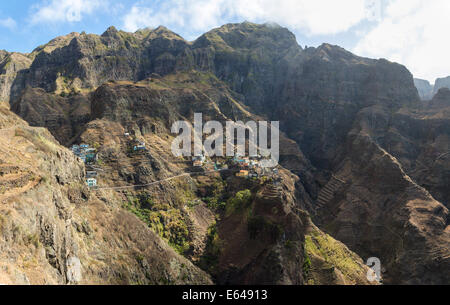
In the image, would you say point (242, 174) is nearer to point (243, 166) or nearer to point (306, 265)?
point (243, 166)

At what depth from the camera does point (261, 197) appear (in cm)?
6569

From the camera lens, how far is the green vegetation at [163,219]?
220 ft

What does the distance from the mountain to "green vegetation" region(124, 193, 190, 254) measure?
0.33 metres

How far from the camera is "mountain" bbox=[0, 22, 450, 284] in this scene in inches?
2459

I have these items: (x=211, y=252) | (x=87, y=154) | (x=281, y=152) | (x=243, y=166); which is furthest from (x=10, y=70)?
(x=211, y=252)

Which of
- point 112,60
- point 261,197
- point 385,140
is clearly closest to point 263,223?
point 261,197

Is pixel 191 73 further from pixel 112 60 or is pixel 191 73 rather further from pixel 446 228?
pixel 446 228

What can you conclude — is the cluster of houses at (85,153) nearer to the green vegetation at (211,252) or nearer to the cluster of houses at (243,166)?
the cluster of houses at (243,166)

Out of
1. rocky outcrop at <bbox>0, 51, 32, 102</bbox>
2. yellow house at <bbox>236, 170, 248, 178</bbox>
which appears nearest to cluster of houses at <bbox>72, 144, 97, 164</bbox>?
yellow house at <bbox>236, 170, 248, 178</bbox>

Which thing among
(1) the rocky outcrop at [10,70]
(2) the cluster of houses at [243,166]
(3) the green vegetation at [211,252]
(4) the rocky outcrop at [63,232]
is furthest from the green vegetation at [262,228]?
(1) the rocky outcrop at [10,70]

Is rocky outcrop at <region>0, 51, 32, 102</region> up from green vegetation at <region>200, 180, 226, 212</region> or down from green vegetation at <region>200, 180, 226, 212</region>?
up

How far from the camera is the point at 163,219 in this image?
7050 centimetres

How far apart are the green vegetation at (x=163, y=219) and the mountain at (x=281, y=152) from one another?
327 mm

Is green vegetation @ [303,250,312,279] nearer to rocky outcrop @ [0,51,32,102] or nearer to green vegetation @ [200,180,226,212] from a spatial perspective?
green vegetation @ [200,180,226,212]
